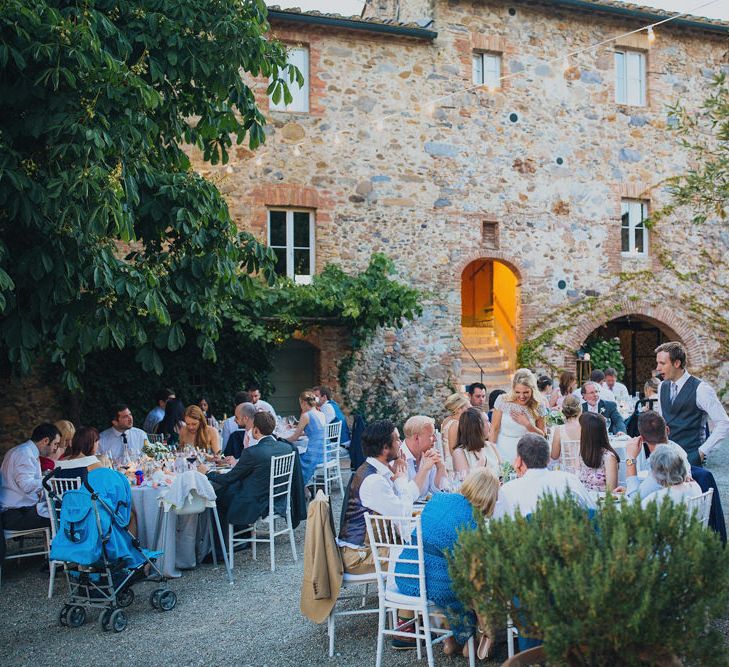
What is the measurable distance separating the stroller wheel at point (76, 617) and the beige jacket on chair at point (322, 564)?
165 cm

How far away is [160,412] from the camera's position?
10.4 m

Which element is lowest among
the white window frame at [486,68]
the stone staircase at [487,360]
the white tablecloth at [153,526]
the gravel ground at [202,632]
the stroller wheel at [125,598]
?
the gravel ground at [202,632]

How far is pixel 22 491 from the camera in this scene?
20.8 ft

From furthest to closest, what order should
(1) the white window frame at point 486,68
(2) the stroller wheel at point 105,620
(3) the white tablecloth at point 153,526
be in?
(1) the white window frame at point 486,68 < (3) the white tablecloth at point 153,526 < (2) the stroller wheel at point 105,620

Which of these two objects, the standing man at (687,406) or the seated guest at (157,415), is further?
the seated guest at (157,415)

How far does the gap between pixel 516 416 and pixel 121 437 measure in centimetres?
417

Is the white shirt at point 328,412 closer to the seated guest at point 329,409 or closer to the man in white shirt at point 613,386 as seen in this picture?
the seated guest at point 329,409

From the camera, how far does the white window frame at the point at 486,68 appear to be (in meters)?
14.1

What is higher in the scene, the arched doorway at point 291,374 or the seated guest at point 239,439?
the arched doorway at point 291,374

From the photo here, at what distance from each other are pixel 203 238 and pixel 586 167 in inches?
403

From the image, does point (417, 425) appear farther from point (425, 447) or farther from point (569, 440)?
point (569, 440)

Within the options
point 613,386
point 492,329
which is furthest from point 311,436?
point 492,329


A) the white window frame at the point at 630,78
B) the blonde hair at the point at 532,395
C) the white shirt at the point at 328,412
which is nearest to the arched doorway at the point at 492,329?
the white window frame at the point at 630,78

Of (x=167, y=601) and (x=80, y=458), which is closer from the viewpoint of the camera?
(x=167, y=601)
